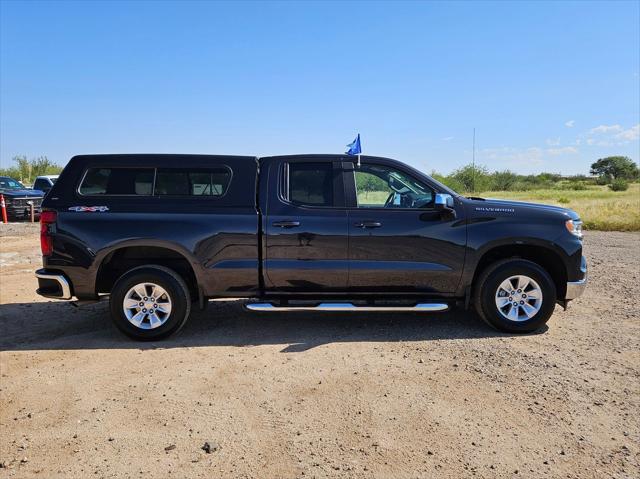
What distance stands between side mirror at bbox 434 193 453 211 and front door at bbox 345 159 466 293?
4.1 inches

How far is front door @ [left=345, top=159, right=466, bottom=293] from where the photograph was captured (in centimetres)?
506

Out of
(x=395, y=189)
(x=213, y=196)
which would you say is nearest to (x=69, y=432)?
(x=213, y=196)

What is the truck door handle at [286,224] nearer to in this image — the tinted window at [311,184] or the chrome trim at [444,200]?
the tinted window at [311,184]

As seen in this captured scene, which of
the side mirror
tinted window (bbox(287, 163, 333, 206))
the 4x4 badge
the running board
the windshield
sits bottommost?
the running board

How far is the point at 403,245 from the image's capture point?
5.08 meters

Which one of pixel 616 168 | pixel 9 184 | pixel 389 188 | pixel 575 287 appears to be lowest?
pixel 575 287

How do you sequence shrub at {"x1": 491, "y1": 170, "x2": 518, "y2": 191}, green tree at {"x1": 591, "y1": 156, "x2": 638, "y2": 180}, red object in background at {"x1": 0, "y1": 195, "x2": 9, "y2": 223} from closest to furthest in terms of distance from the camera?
1. red object in background at {"x1": 0, "y1": 195, "x2": 9, "y2": 223}
2. shrub at {"x1": 491, "y1": 170, "x2": 518, "y2": 191}
3. green tree at {"x1": 591, "y1": 156, "x2": 638, "y2": 180}

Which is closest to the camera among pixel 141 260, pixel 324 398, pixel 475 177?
pixel 324 398

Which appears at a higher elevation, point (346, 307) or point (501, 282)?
point (501, 282)

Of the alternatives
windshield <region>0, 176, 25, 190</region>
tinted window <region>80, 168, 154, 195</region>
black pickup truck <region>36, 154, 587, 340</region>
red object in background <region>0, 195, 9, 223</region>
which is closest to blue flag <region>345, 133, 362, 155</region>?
black pickup truck <region>36, 154, 587, 340</region>

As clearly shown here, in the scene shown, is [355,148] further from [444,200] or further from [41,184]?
[41,184]

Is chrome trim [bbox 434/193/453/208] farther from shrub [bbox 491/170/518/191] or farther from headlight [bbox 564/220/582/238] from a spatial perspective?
shrub [bbox 491/170/518/191]

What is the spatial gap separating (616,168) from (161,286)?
3584 inches

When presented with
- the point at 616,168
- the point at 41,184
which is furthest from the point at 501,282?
the point at 616,168
